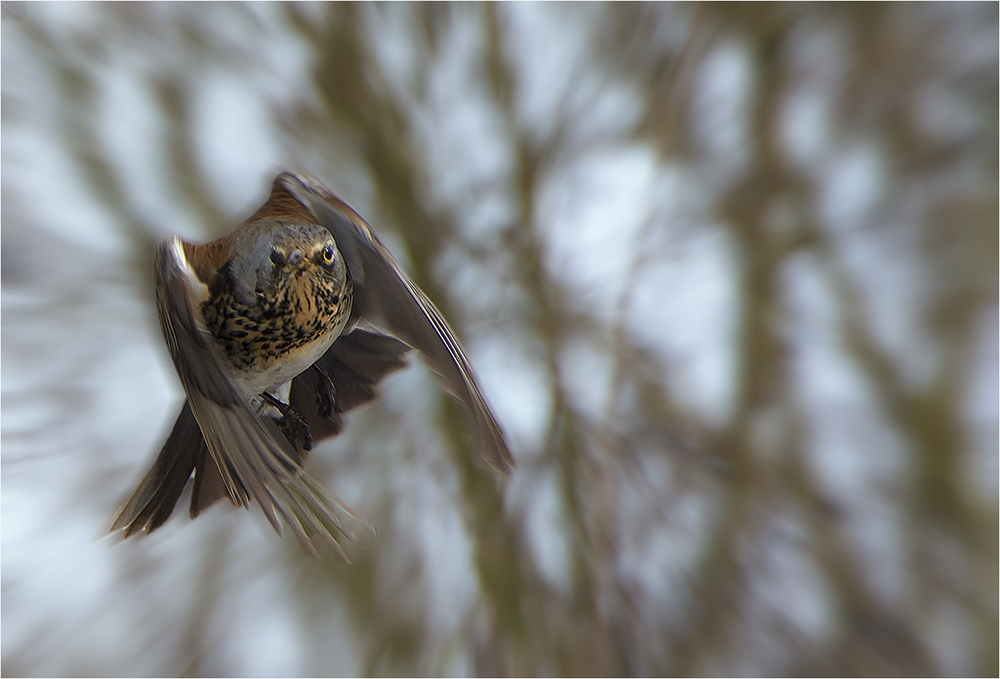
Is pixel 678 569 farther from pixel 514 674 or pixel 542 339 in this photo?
pixel 542 339

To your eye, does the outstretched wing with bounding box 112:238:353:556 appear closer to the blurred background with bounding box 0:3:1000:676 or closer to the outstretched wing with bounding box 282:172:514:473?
the outstretched wing with bounding box 282:172:514:473

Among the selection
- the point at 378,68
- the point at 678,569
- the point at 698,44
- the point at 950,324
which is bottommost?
the point at 678,569

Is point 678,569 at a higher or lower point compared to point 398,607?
lower

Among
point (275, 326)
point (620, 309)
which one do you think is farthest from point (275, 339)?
point (620, 309)

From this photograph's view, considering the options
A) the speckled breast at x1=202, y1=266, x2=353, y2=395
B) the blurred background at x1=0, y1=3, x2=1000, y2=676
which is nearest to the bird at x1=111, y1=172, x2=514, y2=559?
the speckled breast at x1=202, y1=266, x2=353, y2=395

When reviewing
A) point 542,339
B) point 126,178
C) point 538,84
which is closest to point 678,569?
point 542,339

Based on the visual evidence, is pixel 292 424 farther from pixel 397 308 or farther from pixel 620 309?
pixel 620 309

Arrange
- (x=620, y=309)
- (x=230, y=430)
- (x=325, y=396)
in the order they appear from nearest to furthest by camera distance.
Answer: (x=230, y=430)
(x=325, y=396)
(x=620, y=309)
